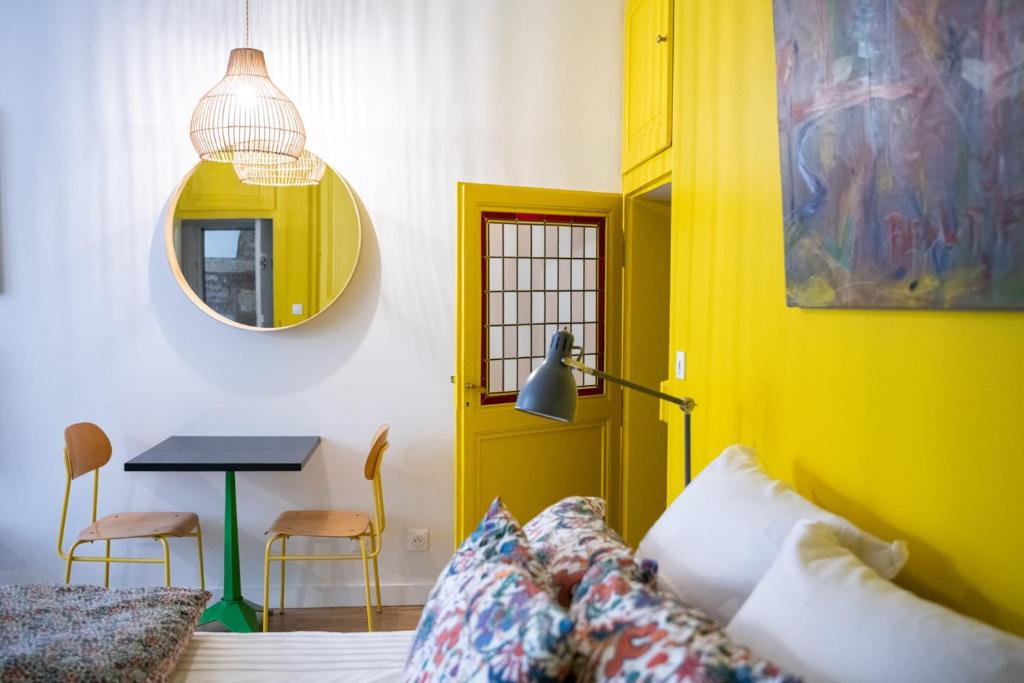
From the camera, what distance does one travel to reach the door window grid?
11.2 ft

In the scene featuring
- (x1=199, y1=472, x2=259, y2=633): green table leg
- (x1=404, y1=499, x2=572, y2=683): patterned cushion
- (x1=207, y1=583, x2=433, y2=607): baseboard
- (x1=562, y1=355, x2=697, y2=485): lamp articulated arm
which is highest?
(x1=562, y1=355, x2=697, y2=485): lamp articulated arm

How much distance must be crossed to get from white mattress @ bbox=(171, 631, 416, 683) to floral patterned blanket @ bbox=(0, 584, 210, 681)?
7 centimetres

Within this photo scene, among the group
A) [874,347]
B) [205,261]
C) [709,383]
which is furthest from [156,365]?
[874,347]

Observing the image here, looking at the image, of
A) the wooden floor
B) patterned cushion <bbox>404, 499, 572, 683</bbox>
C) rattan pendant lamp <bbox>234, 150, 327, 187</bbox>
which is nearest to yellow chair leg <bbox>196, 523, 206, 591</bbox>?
the wooden floor

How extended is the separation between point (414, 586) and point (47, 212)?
2.57 metres

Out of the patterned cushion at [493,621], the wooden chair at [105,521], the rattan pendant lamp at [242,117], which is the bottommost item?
the wooden chair at [105,521]

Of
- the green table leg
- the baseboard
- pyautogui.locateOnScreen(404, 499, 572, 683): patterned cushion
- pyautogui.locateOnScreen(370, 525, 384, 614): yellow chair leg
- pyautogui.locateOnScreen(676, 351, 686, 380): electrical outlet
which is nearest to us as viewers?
pyautogui.locateOnScreen(404, 499, 572, 683): patterned cushion

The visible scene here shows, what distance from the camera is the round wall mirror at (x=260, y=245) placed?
144 inches

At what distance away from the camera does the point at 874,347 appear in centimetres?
161

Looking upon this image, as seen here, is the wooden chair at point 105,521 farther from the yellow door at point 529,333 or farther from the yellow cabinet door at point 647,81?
the yellow cabinet door at point 647,81

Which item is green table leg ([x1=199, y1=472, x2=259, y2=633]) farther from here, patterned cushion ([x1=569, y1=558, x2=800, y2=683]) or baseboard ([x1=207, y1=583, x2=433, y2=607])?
patterned cushion ([x1=569, y1=558, x2=800, y2=683])

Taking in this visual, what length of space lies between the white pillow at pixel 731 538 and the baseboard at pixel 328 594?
2436 mm

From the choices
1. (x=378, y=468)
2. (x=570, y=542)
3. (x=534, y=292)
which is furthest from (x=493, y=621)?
(x=534, y=292)

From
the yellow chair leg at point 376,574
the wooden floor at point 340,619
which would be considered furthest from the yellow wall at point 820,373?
the wooden floor at point 340,619
